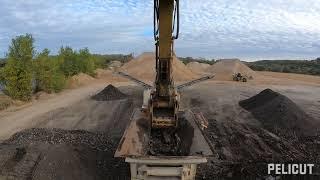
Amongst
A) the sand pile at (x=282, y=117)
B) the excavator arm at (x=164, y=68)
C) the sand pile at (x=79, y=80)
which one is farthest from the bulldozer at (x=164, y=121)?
the sand pile at (x=79, y=80)

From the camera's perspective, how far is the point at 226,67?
51906 millimetres

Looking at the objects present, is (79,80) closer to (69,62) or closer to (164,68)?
(69,62)

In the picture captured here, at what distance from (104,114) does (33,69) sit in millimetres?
8956

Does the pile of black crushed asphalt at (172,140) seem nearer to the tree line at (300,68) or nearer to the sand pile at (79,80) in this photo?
the sand pile at (79,80)

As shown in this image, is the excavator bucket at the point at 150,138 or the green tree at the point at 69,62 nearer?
the excavator bucket at the point at 150,138

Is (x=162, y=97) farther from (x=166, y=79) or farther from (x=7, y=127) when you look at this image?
(x=7, y=127)

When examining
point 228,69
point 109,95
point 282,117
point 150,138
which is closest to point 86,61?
point 228,69

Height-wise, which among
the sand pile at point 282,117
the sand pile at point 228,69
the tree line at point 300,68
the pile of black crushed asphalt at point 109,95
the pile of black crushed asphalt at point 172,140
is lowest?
the tree line at point 300,68

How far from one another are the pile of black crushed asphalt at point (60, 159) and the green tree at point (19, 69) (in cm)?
1303

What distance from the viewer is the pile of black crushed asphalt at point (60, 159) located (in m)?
12.5

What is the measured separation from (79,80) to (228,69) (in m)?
16.4

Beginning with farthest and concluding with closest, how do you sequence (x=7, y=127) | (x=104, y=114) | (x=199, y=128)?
1. (x=104, y=114)
2. (x=7, y=127)
3. (x=199, y=128)

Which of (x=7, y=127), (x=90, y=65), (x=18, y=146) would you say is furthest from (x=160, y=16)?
(x=90, y=65)

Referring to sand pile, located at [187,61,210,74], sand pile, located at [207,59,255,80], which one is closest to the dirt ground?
sand pile, located at [207,59,255,80]
